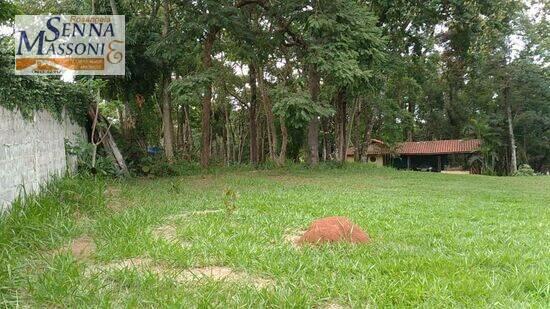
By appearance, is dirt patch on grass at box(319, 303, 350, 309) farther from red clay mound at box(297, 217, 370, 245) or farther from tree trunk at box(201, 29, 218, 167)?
tree trunk at box(201, 29, 218, 167)

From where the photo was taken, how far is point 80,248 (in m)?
3.64

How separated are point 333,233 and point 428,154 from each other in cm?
2541

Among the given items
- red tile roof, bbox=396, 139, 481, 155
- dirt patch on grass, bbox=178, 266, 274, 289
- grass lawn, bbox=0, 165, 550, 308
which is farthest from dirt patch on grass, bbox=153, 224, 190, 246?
red tile roof, bbox=396, 139, 481, 155

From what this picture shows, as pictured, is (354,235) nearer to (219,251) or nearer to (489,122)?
(219,251)

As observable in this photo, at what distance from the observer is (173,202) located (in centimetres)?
602

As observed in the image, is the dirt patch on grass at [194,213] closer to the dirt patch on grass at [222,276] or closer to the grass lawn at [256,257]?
the grass lawn at [256,257]

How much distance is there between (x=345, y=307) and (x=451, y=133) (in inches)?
1161

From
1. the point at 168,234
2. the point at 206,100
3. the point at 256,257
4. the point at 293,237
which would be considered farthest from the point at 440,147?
the point at 256,257

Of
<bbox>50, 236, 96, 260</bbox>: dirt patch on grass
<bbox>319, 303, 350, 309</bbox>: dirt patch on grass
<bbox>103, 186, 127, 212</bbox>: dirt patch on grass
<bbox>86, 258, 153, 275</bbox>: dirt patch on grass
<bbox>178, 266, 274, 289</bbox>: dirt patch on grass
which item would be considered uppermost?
<bbox>103, 186, 127, 212</bbox>: dirt patch on grass

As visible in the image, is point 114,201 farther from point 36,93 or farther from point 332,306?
point 332,306

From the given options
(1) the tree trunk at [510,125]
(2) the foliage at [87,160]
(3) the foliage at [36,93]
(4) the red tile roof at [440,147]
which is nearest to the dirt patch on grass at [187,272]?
(3) the foliage at [36,93]

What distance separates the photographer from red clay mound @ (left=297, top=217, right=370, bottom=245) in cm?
376

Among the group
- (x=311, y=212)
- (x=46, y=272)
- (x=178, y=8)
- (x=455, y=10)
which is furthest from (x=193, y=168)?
(x=46, y=272)

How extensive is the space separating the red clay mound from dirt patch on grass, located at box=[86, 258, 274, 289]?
34.5 inches
